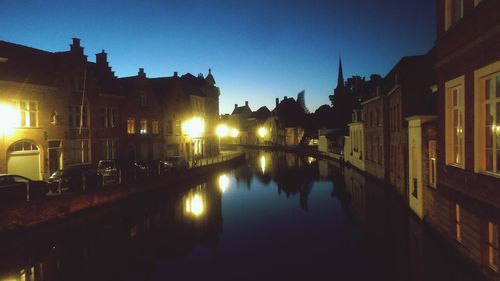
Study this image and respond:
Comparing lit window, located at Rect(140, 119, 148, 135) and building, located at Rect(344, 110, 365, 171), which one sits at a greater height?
lit window, located at Rect(140, 119, 148, 135)

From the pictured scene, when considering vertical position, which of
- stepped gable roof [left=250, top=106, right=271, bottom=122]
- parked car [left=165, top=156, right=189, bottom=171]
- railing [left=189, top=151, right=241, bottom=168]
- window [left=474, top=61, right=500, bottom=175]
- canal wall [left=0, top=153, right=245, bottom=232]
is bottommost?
canal wall [left=0, top=153, right=245, bottom=232]

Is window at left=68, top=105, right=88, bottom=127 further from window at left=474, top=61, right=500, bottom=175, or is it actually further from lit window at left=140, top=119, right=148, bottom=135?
window at left=474, top=61, right=500, bottom=175

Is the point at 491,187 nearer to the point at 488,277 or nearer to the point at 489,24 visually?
the point at 488,277

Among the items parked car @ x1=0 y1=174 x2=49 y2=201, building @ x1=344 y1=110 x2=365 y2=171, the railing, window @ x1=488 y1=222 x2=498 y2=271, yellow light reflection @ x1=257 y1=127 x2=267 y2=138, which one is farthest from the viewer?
yellow light reflection @ x1=257 y1=127 x2=267 y2=138

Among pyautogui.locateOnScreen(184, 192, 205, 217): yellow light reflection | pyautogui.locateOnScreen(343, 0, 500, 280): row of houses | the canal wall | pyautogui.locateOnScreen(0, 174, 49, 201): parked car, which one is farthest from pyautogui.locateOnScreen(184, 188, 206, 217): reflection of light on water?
pyautogui.locateOnScreen(343, 0, 500, 280): row of houses

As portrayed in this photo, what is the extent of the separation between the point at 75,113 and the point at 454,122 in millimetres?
25671

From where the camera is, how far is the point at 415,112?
67.2ft

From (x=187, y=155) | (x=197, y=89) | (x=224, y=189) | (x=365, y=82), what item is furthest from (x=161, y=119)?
(x=365, y=82)

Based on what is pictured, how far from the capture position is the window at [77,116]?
26.0 metres

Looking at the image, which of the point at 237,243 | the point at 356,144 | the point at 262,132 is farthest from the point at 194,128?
the point at 262,132

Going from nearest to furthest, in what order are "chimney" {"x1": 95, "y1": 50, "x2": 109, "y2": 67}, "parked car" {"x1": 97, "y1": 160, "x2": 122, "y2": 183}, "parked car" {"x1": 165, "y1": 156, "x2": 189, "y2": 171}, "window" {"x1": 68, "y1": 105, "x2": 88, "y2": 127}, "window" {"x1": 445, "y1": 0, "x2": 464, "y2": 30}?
"window" {"x1": 445, "y1": 0, "x2": 464, "y2": 30} < "parked car" {"x1": 97, "y1": 160, "x2": 122, "y2": 183} < "window" {"x1": 68, "y1": 105, "x2": 88, "y2": 127} < "parked car" {"x1": 165, "y1": 156, "x2": 189, "y2": 171} < "chimney" {"x1": 95, "y1": 50, "x2": 109, "y2": 67}

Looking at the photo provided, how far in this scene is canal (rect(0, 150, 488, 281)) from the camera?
10.5m

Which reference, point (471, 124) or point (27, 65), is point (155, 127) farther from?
point (471, 124)

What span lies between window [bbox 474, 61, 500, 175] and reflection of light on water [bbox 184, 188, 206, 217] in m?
13.6
